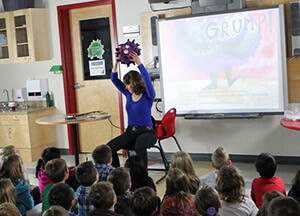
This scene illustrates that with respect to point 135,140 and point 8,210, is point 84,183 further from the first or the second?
point 135,140

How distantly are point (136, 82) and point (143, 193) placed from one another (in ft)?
7.98

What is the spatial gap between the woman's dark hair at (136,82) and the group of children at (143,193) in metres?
1.32

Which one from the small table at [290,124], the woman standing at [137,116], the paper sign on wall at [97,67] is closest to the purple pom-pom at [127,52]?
the woman standing at [137,116]

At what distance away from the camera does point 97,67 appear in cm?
664

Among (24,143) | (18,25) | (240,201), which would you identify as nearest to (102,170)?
(240,201)

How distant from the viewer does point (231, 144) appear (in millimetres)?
5699

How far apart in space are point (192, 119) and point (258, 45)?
1252 mm

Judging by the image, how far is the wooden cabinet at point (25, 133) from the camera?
6547 mm

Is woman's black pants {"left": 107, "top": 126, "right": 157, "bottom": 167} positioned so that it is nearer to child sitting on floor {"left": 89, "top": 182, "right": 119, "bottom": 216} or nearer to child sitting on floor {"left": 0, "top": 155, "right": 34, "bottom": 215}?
child sitting on floor {"left": 0, "top": 155, "right": 34, "bottom": 215}

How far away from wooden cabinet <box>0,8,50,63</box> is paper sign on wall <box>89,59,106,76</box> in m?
0.71

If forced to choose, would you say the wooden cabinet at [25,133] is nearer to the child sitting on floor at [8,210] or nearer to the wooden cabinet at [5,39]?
the wooden cabinet at [5,39]

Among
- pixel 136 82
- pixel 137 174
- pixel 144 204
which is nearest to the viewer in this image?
pixel 144 204

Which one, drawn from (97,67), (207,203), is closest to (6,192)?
(207,203)

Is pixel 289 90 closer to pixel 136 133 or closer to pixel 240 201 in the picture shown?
pixel 136 133
